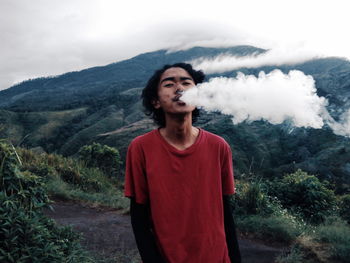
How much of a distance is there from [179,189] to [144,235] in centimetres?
36

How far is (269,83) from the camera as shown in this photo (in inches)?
97.7

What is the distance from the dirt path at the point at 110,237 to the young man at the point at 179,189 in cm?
279

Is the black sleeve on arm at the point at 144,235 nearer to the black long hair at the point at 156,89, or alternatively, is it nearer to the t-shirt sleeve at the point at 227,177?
the t-shirt sleeve at the point at 227,177

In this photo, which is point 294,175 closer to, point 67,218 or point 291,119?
point 67,218

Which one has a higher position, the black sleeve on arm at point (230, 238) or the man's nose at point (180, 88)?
the man's nose at point (180, 88)

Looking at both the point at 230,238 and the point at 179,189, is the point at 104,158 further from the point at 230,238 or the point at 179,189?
the point at 179,189

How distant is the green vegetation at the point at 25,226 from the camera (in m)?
3.06

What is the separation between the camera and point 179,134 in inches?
79.8

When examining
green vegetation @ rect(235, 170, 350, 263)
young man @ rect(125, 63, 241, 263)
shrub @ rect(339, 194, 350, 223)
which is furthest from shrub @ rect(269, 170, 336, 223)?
young man @ rect(125, 63, 241, 263)

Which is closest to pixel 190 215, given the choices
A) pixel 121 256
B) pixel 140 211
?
pixel 140 211

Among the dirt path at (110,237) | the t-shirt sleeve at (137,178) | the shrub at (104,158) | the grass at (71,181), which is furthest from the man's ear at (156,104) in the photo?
the shrub at (104,158)

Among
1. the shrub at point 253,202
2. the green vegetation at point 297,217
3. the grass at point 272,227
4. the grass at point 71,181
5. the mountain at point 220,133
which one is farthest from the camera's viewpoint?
the mountain at point 220,133

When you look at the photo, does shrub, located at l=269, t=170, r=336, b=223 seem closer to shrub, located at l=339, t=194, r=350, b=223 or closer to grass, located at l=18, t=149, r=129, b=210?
shrub, located at l=339, t=194, r=350, b=223

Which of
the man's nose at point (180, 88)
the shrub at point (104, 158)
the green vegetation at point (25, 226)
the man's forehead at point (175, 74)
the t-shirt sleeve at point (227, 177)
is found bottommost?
the shrub at point (104, 158)
